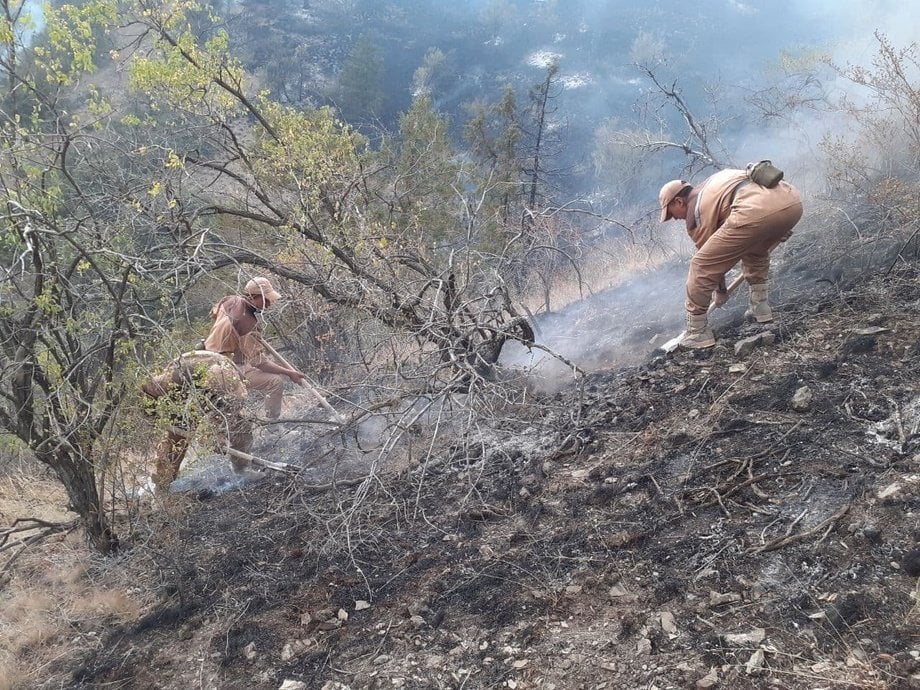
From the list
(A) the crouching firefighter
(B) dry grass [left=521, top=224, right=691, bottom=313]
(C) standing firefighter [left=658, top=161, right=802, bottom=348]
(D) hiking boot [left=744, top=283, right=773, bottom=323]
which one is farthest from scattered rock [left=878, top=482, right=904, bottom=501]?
(B) dry grass [left=521, top=224, right=691, bottom=313]

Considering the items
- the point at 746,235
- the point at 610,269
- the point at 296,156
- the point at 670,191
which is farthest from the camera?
the point at 610,269

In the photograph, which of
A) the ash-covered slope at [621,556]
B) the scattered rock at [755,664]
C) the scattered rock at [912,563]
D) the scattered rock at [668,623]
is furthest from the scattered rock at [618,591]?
the scattered rock at [912,563]

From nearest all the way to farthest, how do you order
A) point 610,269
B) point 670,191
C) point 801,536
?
point 801,536 → point 670,191 → point 610,269

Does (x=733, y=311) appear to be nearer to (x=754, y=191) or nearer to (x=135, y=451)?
(x=754, y=191)

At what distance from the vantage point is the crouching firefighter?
3887 mm

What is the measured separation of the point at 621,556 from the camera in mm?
3016

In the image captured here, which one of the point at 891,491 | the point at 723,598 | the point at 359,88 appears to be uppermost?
the point at 359,88

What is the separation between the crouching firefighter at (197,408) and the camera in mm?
3887

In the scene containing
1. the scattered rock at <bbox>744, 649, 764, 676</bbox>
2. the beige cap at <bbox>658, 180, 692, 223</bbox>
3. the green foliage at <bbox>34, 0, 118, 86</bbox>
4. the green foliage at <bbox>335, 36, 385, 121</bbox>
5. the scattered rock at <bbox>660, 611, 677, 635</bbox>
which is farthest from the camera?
the green foliage at <bbox>335, 36, 385, 121</bbox>

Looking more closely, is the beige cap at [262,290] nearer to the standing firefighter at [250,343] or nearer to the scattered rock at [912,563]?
the standing firefighter at [250,343]

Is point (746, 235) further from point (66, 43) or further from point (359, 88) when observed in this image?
point (359, 88)

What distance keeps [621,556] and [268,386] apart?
12.3ft

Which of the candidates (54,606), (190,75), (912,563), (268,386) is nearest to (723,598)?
(912,563)

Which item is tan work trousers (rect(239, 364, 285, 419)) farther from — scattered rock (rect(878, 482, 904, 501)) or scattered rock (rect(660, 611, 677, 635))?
scattered rock (rect(878, 482, 904, 501))
